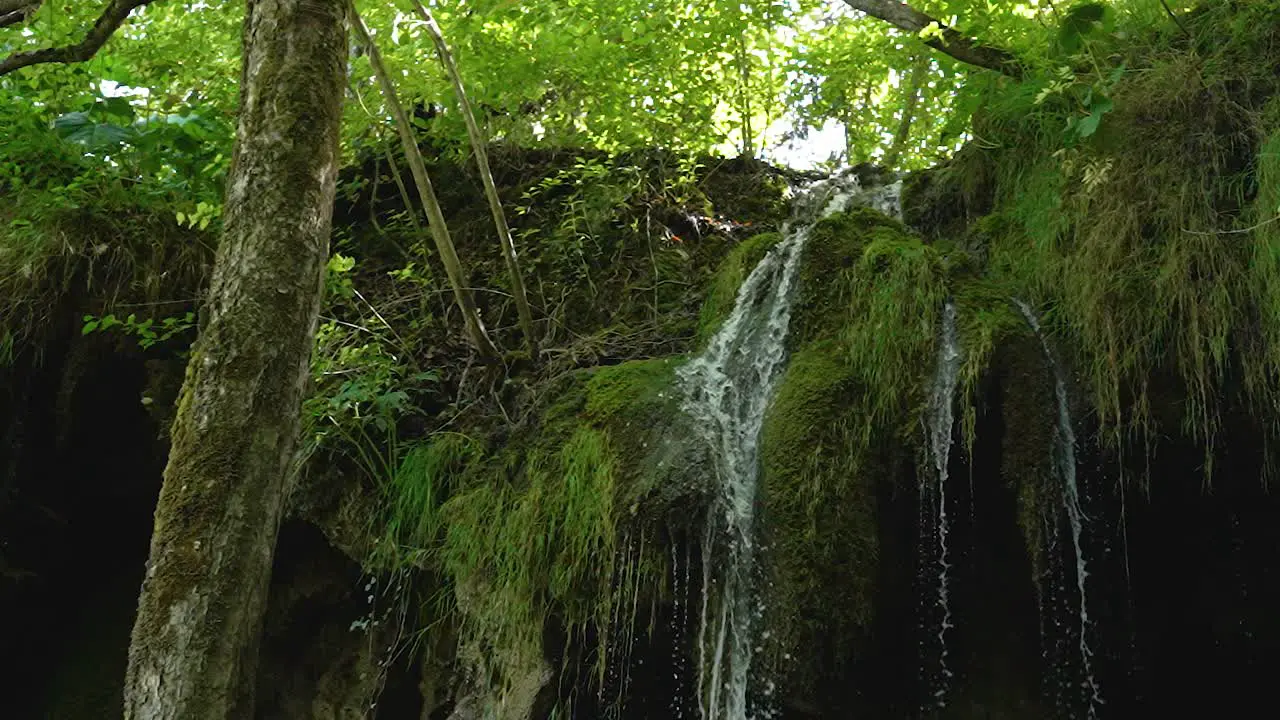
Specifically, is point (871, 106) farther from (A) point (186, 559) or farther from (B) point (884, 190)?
(A) point (186, 559)

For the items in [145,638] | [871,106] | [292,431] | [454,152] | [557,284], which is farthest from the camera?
[871,106]

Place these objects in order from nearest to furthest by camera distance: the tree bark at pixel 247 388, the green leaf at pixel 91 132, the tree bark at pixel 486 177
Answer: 1. the tree bark at pixel 247 388
2. the tree bark at pixel 486 177
3. the green leaf at pixel 91 132

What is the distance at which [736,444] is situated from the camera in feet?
15.2

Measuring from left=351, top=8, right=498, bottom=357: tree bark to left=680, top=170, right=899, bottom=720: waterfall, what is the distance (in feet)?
3.96

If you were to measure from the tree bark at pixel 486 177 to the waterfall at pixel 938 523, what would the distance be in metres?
2.26

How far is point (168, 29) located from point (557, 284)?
9.52 feet

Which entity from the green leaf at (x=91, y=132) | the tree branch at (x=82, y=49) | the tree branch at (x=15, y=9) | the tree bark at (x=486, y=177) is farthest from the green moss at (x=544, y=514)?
the green leaf at (x=91, y=132)

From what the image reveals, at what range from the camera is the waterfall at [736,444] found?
413cm

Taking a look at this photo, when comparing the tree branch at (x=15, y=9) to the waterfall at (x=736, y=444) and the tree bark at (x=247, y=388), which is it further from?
the waterfall at (x=736, y=444)

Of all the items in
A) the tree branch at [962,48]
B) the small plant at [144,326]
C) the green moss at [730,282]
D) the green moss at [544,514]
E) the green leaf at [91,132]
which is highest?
the tree branch at [962,48]

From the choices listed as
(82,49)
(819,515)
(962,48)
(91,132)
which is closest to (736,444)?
(819,515)

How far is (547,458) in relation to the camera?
15.7 feet

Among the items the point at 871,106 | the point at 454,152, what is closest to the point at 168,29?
the point at 454,152

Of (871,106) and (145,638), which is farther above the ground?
(871,106)
